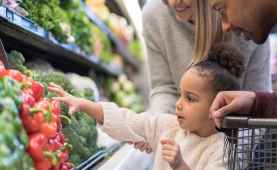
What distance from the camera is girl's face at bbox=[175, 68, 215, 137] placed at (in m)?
1.79

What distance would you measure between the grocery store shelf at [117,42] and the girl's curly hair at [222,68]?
222cm

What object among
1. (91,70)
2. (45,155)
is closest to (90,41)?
(91,70)

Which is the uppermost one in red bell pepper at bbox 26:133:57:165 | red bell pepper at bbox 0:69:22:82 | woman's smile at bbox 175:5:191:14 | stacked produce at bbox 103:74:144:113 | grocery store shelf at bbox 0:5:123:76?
woman's smile at bbox 175:5:191:14

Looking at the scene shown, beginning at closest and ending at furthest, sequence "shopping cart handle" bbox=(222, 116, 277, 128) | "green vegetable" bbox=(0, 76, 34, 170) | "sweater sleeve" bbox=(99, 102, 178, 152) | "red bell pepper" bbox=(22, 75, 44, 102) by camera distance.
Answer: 1. "green vegetable" bbox=(0, 76, 34, 170)
2. "shopping cart handle" bbox=(222, 116, 277, 128)
3. "red bell pepper" bbox=(22, 75, 44, 102)
4. "sweater sleeve" bbox=(99, 102, 178, 152)

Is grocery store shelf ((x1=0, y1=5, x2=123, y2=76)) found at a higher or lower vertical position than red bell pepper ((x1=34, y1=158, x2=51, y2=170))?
higher

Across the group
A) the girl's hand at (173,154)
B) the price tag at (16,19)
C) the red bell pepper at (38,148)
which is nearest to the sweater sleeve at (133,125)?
the girl's hand at (173,154)

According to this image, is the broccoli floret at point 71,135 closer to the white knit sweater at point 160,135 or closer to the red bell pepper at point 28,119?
the white knit sweater at point 160,135

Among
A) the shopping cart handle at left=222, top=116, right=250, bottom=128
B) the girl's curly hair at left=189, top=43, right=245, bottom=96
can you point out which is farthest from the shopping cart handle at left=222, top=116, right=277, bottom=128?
the girl's curly hair at left=189, top=43, right=245, bottom=96

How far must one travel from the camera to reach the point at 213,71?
5.97ft

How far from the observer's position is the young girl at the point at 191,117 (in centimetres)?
178

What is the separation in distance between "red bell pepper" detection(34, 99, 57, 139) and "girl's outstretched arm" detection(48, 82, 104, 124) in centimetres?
34

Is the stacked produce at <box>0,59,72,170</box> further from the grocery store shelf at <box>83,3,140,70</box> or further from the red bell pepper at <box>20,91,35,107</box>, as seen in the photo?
the grocery store shelf at <box>83,3,140,70</box>

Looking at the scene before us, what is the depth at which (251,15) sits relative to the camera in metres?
1.58

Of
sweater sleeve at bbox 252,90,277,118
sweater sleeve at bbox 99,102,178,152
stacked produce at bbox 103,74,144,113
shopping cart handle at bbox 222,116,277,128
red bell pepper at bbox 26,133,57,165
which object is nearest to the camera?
red bell pepper at bbox 26,133,57,165
